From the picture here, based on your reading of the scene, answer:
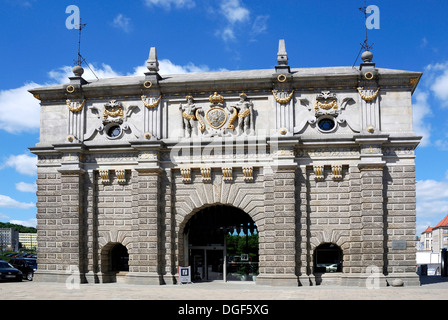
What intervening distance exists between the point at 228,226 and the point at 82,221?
8.11m

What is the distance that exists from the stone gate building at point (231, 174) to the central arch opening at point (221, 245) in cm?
8

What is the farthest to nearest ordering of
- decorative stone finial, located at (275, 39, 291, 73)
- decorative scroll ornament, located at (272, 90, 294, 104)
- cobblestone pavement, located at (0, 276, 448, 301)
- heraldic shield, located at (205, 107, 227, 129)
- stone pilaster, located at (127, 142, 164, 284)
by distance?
heraldic shield, located at (205, 107, 227, 129) < decorative stone finial, located at (275, 39, 291, 73) < decorative scroll ornament, located at (272, 90, 294, 104) < stone pilaster, located at (127, 142, 164, 284) < cobblestone pavement, located at (0, 276, 448, 301)

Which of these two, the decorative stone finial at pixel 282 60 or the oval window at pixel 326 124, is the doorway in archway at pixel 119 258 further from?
the decorative stone finial at pixel 282 60

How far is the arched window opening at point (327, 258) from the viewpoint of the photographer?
28.1m

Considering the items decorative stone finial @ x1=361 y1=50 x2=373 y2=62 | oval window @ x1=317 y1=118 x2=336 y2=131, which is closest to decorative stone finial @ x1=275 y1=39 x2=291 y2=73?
oval window @ x1=317 y1=118 x2=336 y2=131

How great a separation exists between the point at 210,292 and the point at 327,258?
24.0 ft

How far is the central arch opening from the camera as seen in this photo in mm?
29781

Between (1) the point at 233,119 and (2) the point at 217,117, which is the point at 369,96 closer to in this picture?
(1) the point at 233,119

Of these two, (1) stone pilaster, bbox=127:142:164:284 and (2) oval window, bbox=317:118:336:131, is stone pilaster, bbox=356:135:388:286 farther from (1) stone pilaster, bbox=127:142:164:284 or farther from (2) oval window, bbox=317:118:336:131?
(1) stone pilaster, bbox=127:142:164:284

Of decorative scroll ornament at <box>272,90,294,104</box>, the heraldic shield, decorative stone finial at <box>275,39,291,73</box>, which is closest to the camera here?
decorative scroll ornament at <box>272,90,294,104</box>

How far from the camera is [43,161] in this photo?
3014 cm

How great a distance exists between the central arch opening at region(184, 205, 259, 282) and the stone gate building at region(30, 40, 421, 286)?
8 centimetres

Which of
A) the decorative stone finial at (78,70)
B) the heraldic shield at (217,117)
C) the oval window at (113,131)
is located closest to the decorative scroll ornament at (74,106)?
the decorative stone finial at (78,70)
